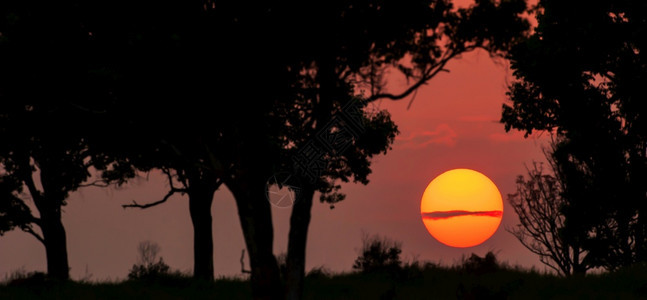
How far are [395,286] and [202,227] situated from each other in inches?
447

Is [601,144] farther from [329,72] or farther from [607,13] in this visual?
[329,72]

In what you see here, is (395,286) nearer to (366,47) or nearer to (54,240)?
(366,47)

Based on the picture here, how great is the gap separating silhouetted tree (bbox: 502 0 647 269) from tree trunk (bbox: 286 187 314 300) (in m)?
9.00

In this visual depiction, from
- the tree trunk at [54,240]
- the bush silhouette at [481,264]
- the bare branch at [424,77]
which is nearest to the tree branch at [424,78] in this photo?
the bare branch at [424,77]

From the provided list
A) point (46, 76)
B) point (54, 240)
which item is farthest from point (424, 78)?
point (54, 240)

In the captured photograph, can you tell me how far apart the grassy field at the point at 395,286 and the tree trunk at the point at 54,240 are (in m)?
6.08

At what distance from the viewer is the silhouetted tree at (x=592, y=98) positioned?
80.4 feet

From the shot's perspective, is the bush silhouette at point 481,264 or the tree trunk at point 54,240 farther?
the tree trunk at point 54,240

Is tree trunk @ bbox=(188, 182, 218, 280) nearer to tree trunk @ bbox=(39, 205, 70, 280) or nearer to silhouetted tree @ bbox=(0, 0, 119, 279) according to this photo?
tree trunk @ bbox=(39, 205, 70, 280)

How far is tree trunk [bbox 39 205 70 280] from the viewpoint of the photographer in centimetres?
3556

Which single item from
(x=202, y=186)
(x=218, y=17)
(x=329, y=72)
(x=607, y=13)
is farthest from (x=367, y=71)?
(x=202, y=186)

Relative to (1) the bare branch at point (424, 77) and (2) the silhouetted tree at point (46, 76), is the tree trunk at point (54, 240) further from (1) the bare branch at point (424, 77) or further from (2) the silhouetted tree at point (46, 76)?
(1) the bare branch at point (424, 77)

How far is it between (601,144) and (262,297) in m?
14.9

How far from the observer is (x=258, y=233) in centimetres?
1820
